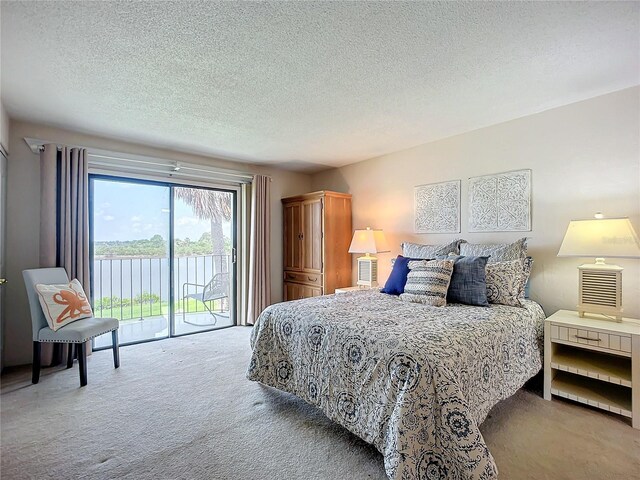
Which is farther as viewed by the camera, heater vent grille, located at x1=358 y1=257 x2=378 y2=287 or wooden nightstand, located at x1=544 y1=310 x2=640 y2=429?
heater vent grille, located at x1=358 y1=257 x2=378 y2=287

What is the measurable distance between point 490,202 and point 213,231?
357 centimetres

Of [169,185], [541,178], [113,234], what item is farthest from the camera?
[169,185]

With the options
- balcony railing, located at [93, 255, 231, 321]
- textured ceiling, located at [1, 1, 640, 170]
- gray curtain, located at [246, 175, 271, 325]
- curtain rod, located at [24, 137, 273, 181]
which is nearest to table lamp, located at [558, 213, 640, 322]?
textured ceiling, located at [1, 1, 640, 170]

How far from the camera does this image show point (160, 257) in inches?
157

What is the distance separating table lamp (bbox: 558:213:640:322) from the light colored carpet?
764 mm

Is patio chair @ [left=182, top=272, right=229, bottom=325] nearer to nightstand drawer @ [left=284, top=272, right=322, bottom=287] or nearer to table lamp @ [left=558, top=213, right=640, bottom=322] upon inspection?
nightstand drawer @ [left=284, top=272, right=322, bottom=287]

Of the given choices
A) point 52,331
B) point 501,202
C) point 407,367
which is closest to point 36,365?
point 52,331

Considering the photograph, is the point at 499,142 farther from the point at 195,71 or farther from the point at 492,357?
the point at 195,71

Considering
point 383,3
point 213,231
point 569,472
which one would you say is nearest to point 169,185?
point 213,231

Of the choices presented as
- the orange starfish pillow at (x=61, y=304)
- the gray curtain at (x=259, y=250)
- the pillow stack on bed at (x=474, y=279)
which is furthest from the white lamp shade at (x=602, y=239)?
the orange starfish pillow at (x=61, y=304)

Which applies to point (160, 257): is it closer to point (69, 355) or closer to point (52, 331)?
point (69, 355)

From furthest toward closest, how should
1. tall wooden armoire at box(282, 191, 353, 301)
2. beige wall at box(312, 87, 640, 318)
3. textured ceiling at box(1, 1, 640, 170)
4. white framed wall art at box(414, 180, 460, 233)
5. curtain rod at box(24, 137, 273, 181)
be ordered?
tall wooden armoire at box(282, 191, 353, 301)
white framed wall art at box(414, 180, 460, 233)
curtain rod at box(24, 137, 273, 181)
beige wall at box(312, 87, 640, 318)
textured ceiling at box(1, 1, 640, 170)

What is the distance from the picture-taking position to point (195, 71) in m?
2.11

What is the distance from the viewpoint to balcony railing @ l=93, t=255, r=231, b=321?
3695mm
